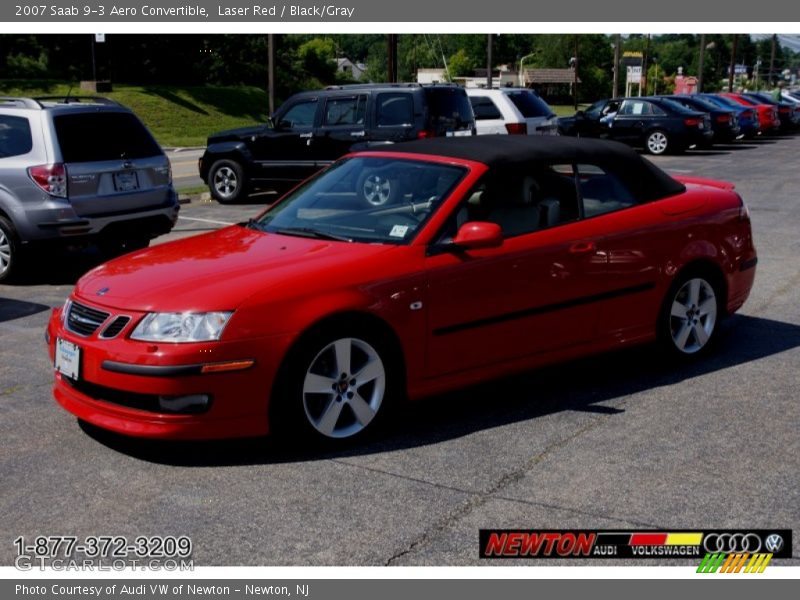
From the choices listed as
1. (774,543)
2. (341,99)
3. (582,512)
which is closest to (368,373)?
(582,512)

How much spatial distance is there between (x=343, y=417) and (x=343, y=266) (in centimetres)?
78

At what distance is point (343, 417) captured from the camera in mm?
5535

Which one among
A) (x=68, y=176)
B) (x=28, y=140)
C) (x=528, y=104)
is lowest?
(x=68, y=176)

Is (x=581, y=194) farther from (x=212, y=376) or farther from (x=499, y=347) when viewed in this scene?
(x=212, y=376)

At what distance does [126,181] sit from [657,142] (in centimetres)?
2205

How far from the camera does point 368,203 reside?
20.6 feet

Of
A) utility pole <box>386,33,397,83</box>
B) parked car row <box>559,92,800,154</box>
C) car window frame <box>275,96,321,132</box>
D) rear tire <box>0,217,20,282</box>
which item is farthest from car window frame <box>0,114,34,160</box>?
utility pole <box>386,33,397,83</box>

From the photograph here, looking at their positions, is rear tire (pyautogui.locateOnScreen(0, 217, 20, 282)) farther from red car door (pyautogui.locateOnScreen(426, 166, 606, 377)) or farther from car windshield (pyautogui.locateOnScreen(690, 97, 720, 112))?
car windshield (pyautogui.locateOnScreen(690, 97, 720, 112))

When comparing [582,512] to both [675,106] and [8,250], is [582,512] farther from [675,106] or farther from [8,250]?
[675,106]

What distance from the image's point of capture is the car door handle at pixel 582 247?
6371mm

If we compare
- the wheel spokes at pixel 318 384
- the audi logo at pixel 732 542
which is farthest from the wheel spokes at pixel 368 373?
the audi logo at pixel 732 542

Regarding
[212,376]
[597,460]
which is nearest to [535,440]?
[597,460]

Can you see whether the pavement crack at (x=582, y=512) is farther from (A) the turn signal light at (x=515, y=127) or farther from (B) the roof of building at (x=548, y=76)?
(B) the roof of building at (x=548, y=76)

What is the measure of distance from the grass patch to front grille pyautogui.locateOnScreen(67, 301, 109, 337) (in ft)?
103
